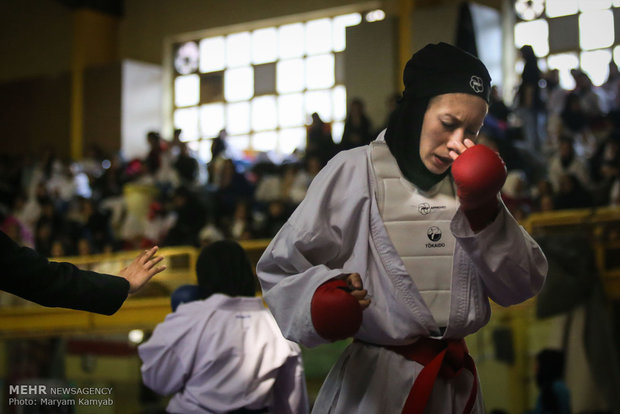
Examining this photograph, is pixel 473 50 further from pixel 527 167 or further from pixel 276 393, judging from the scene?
pixel 527 167

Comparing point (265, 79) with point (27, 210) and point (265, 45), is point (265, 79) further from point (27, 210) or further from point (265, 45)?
point (27, 210)

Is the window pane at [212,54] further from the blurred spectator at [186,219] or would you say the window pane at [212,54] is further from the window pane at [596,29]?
the window pane at [596,29]

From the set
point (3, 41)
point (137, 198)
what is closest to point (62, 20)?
point (3, 41)

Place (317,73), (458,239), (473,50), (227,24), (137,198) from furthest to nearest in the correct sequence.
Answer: (227,24) → (317,73) → (137,198) → (473,50) → (458,239)

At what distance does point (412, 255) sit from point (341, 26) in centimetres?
1213

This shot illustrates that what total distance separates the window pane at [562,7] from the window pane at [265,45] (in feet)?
15.8

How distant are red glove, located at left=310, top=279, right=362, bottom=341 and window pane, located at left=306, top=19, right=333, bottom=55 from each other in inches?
491

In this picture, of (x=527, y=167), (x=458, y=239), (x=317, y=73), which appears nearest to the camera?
(x=458, y=239)

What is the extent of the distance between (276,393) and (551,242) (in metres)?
3.66

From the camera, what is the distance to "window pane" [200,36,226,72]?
1569cm

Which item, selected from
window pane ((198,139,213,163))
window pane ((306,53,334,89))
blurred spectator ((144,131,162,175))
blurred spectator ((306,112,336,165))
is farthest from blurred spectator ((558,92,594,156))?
window pane ((198,139,213,163))

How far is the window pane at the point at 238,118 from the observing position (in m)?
15.4

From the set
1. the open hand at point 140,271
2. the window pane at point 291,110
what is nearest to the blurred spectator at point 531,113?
the window pane at point 291,110

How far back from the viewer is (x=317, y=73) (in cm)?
1461
